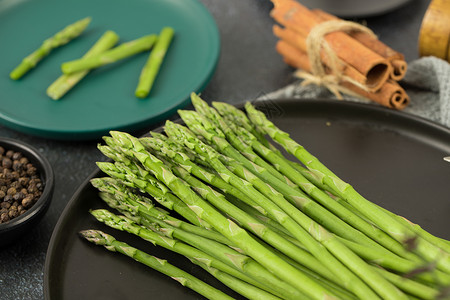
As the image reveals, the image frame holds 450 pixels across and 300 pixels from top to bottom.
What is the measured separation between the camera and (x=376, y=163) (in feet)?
6.23

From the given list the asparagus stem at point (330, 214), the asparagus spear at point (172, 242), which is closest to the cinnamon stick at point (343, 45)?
the asparagus stem at point (330, 214)

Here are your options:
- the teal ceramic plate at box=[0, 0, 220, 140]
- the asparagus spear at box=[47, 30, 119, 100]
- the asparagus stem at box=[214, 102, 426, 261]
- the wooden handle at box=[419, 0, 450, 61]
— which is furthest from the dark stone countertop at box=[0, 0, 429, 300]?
the asparagus stem at box=[214, 102, 426, 261]

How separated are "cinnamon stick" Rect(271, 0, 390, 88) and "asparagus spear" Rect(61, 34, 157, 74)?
0.57 m

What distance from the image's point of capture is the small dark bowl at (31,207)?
5.44ft

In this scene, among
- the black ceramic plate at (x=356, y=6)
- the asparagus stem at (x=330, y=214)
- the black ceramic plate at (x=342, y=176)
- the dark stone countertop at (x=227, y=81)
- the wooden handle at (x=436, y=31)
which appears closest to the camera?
the asparagus stem at (x=330, y=214)

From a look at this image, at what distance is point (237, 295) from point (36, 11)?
1.79 m

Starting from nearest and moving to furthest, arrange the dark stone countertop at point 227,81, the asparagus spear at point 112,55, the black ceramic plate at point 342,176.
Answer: the black ceramic plate at point 342,176, the dark stone countertop at point 227,81, the asparagus spear at point 112,55

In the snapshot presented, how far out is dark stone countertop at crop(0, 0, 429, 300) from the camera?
181 centimetres

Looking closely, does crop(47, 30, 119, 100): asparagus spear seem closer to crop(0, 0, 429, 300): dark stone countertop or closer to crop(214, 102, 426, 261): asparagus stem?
crop(0, 0, 429, 300): dark stone countertop

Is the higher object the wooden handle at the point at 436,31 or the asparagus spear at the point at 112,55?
the wooden handle at the point at 436,31

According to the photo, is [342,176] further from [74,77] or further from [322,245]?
[74,77]

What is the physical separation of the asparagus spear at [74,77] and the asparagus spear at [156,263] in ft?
2.73

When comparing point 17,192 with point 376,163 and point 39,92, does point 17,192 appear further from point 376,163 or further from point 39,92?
point 376,163

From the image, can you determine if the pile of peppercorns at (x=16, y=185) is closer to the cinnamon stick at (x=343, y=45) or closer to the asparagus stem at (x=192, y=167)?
the asparagus stem at (x=192, y=167)
